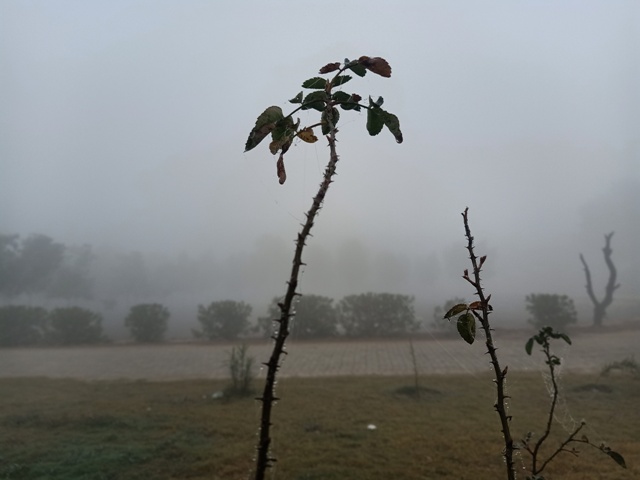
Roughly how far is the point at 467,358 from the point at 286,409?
1449 millimetres

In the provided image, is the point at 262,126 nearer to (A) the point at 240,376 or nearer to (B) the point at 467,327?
(B) the point at 467,327

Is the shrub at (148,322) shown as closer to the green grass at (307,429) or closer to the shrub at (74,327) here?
the shrub at (74,327)

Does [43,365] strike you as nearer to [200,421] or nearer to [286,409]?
[200,421]

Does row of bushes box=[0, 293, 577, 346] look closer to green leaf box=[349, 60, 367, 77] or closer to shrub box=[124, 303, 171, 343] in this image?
shrub box=[124, 303, 171, 343]

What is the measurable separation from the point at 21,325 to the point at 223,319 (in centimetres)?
135

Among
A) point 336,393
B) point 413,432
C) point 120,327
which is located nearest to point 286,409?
point 336,393

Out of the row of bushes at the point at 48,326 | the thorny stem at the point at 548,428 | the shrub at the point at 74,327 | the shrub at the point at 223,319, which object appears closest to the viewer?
the thorny stem at the point at 548,428

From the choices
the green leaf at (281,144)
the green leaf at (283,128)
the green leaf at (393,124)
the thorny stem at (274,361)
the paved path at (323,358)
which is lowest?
the paved path at (323,358)

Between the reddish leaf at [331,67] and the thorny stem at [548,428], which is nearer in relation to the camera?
the reddish leaf at [331,67]

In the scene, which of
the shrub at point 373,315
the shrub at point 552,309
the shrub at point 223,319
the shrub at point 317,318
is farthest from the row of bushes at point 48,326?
the shrub at point 552,309

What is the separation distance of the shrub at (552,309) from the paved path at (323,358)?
5.6 inches

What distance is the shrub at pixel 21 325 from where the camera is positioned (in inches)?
94.5

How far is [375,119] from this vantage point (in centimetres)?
33

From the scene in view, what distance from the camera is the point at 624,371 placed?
2520 mm
